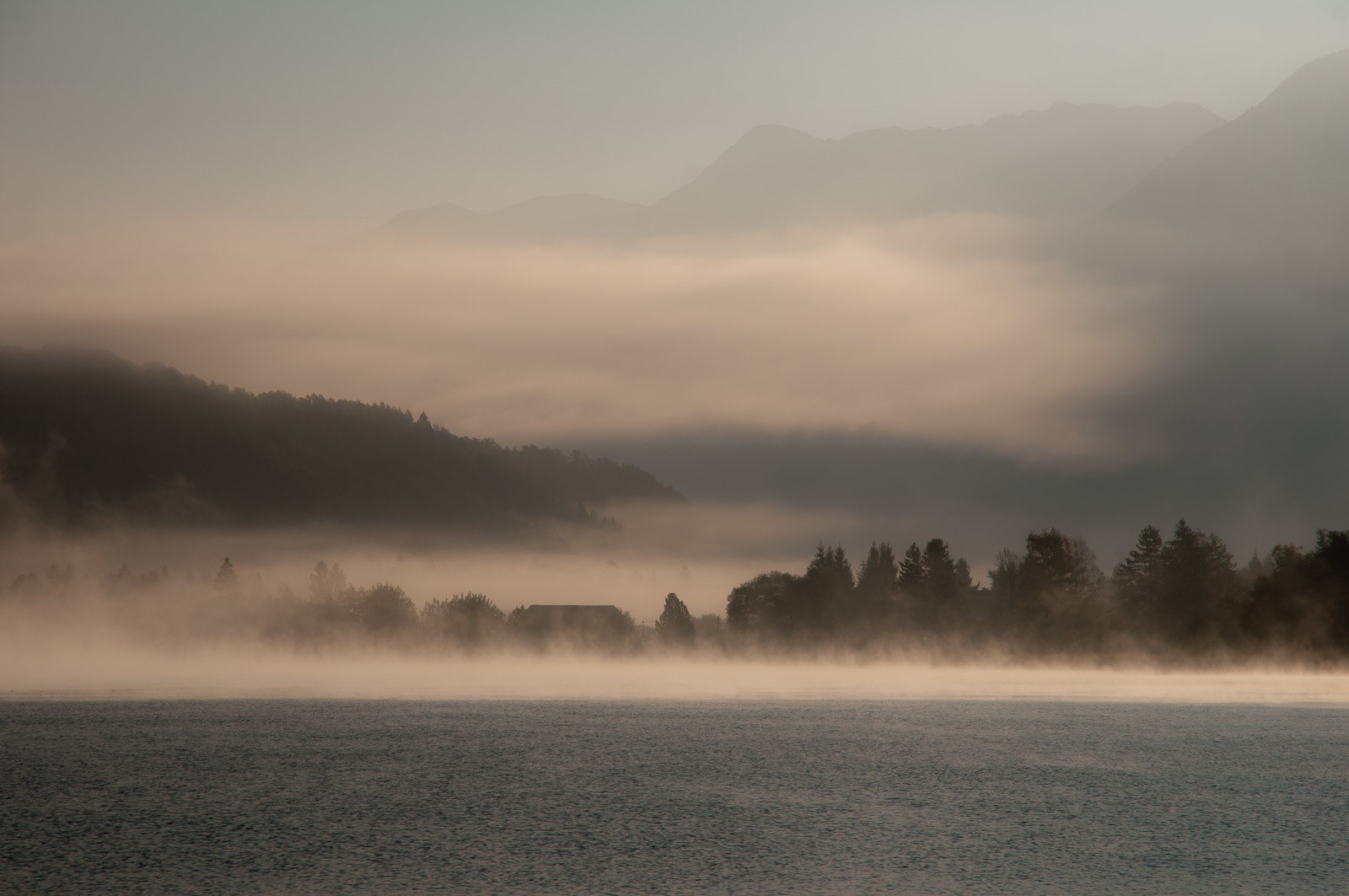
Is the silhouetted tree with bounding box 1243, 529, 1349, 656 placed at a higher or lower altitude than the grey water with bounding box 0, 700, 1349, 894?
higher

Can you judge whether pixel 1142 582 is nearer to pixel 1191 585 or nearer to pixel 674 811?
pixel 1191 585

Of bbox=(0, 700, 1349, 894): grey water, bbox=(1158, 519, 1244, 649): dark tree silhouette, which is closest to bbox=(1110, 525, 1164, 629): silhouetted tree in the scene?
bbox=(1158, 519, 1244, 649): dark tree silhouette

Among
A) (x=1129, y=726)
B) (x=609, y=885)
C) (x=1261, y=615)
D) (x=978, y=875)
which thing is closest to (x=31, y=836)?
(x=609, y=885)

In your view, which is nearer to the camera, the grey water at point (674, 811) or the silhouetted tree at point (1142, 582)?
the grey water at point (674, 811)

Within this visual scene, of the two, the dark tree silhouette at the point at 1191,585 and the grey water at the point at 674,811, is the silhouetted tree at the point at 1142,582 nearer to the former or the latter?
the dark tree silhouette at the point at 1191,585

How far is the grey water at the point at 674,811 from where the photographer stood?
31828 millimetres

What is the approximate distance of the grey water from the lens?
31.8 meters

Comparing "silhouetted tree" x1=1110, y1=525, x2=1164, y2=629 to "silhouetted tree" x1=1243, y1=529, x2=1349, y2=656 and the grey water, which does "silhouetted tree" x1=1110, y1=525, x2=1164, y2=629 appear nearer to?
"silhouetted tree" x1=1243, y1=529, x2=1349, y2=656

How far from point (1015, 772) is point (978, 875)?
27.4m

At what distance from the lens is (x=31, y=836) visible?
38500 mm

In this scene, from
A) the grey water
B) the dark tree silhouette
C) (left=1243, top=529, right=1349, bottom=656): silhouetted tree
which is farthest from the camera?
the dark tree silhouette

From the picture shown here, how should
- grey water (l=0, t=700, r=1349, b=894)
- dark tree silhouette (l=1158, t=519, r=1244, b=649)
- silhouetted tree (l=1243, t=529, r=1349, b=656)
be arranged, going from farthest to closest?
dark tree silhouette (l=1158, t=519, r=1244, b=649), silhouetted tree (l=1243, t=529, r=1349, b=656), grey water (l=0, t=700, r=1349, b=894)

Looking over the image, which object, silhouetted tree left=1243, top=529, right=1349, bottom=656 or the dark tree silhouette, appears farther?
the dark tree silhouette

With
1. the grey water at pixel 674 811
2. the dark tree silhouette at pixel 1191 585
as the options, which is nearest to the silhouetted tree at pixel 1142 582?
the dark tree silhouette at pixel 1191 585
